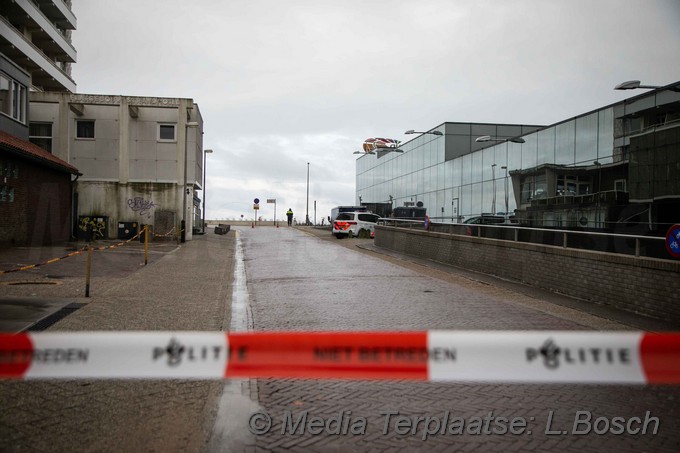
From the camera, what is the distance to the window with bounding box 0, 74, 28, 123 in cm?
2124

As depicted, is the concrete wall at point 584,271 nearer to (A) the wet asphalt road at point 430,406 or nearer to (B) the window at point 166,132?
(A) the wet asphalt road at point 430,406

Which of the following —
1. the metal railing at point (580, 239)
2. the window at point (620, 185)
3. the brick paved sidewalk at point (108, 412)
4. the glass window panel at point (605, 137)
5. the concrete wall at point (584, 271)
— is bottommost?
the brick paved sidewalk at point (108, 412)

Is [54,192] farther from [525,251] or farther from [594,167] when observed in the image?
[594,167]

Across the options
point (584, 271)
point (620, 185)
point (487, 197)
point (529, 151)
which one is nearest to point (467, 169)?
point (487, 197)

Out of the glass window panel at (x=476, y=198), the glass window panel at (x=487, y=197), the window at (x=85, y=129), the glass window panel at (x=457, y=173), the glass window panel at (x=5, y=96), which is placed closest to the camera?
the glass window panel at (x=5, y=96)

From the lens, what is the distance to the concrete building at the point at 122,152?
2902cm

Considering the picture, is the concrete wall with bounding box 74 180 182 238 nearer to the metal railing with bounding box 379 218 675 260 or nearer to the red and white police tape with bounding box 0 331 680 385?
the metal railing with bounding box 379 218 675 260

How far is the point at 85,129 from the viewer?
97.5 feet

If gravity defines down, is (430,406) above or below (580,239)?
below

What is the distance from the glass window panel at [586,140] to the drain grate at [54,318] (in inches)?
752

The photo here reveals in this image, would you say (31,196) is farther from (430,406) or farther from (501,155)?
(501,155)

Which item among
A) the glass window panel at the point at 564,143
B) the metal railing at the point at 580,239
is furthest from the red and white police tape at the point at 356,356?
the glass window panel at the point at 564,143

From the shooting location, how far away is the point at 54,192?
23812 mm

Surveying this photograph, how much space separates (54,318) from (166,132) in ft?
79.6
